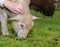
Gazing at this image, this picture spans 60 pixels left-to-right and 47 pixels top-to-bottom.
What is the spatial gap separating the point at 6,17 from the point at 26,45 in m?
0.79

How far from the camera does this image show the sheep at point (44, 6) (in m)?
8.08

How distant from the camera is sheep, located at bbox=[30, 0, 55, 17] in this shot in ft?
26.5

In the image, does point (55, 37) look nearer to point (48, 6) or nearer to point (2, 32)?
point (2, 32)

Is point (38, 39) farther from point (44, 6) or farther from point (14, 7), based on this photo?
point (44, 6)

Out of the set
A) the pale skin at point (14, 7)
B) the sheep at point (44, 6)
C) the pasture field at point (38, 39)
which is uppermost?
the pale skin at point (14, 7)

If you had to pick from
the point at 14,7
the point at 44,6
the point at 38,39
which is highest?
the point at 14,7

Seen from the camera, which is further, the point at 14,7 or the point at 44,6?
the point at 44,6

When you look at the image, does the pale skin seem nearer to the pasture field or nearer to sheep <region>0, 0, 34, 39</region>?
sheep <region>0, 0, 34, 39</region>

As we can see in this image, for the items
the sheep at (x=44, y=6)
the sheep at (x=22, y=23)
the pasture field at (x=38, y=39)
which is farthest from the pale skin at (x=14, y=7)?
the sheep at (x=44, y=6)

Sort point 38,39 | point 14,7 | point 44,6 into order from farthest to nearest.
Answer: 1. point 44,6
2. point 38,39
3. point 14,7

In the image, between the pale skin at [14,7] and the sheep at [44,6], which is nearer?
the pale skin at [14,7]

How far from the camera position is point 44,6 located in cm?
827

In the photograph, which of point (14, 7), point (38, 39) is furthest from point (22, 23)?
point (38, 39)

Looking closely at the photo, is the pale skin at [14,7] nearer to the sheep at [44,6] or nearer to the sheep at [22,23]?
the sheep at [22,23]
